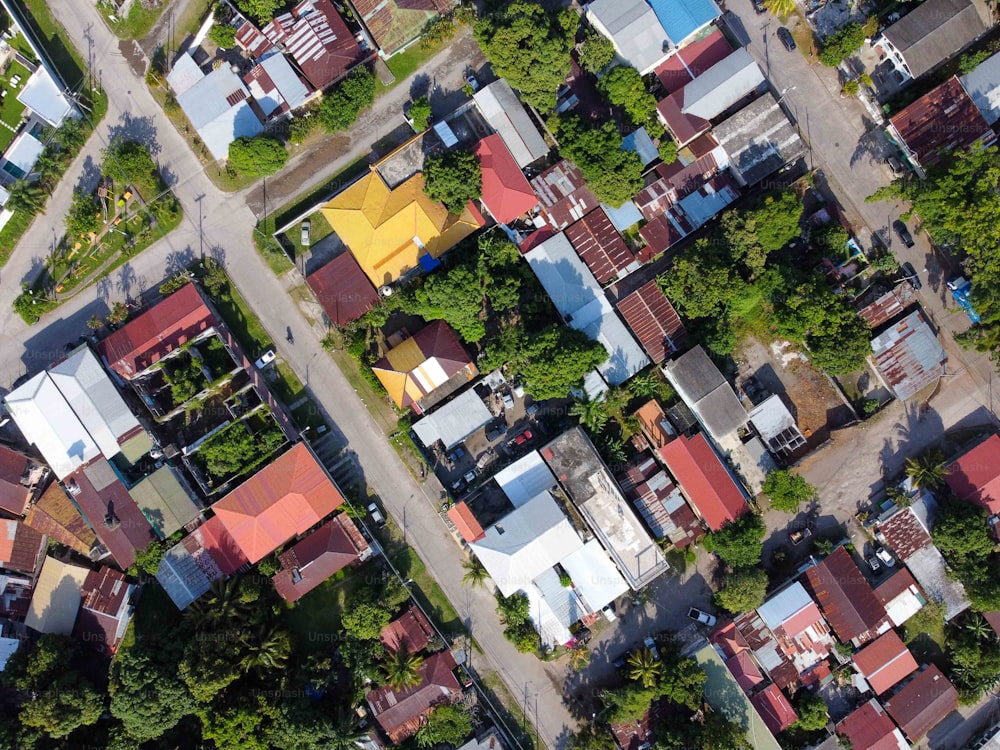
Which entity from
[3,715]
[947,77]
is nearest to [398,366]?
[3,715]

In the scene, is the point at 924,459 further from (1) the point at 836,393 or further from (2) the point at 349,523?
(2) the point at 349,523

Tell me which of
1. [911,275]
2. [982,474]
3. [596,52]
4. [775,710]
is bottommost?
[775,710]

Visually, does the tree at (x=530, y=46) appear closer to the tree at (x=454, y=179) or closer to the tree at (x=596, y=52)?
the tree at (x=596, y=52)

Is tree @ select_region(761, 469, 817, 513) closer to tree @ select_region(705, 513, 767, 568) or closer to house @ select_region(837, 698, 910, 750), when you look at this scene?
tree @ select_region(705, 513, 767, 568)

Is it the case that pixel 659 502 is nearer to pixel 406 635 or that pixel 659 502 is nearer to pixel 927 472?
pixel 927 472

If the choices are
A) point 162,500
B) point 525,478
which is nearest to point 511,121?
point 525,478

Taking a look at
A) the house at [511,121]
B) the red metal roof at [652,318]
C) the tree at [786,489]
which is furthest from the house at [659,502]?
the house at [511,121]

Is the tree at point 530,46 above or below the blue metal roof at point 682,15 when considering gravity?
above
